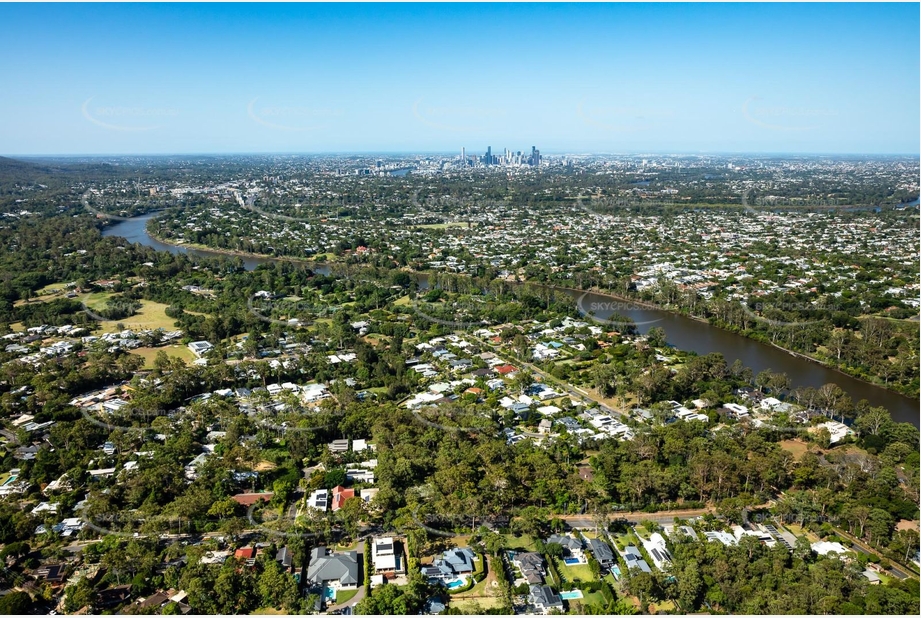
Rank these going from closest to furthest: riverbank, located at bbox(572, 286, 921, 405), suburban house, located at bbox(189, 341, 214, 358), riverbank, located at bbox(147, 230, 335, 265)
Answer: riverbank, located at bbox(572, 286, 921, 405) → suburban house, located at bbox(189, 341, 214, 358) → riverbank, located at bbox(147, 230, 335, 265)

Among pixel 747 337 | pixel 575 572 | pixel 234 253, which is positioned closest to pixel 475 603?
pixel 575 572

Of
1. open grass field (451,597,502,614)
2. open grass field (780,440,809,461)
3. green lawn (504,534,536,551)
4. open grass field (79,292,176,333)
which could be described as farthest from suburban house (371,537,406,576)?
open grass field (79,292,176,333)

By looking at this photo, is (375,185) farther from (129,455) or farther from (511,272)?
(129,455)

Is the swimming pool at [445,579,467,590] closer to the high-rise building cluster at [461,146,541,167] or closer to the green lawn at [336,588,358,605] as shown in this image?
the green lawn at [336,588,358,605]

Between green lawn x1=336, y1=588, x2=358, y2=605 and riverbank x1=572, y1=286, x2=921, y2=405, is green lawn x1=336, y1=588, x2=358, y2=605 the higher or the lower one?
the lower one

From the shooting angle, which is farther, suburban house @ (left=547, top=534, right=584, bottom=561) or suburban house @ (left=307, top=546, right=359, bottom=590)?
suburban house @ (left=547, top=534, right=584, bottom=561)

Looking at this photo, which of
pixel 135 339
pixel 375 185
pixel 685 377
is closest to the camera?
pixel 685 377

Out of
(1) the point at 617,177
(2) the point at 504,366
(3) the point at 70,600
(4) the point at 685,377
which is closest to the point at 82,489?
(3) the point at 70,600
